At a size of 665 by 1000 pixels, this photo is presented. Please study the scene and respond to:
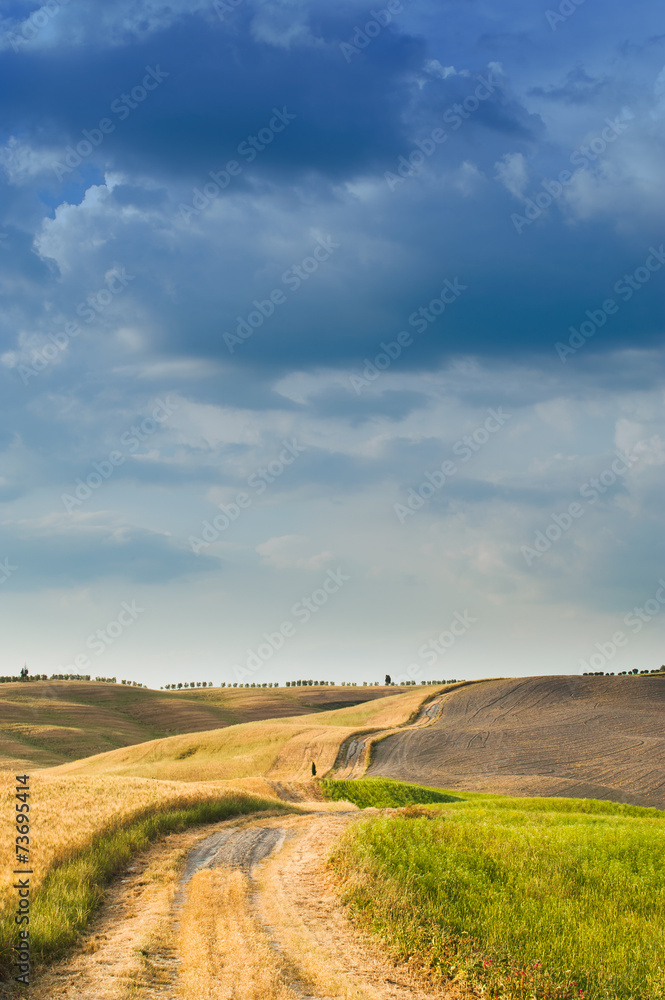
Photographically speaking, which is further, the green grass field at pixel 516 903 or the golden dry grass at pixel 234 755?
the golden dry grass at pixel 234 755

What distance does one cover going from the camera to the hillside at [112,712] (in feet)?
236

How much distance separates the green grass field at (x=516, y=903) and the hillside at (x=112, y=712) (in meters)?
53.0

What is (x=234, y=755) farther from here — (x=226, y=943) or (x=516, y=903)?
(x=226, y=943)

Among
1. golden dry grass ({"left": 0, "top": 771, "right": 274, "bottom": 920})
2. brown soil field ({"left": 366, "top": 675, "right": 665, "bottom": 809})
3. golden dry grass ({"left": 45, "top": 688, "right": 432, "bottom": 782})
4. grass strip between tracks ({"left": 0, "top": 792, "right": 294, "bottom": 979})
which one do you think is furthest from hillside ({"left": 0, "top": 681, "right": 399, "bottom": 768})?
grass strip between tracks ({"left": 0, "top": 792, "right": 294, "bottom": 979})

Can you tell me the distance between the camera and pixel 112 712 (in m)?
100

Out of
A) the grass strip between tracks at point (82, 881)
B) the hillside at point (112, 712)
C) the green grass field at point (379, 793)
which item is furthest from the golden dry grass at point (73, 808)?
the hillside at point (112, 712)

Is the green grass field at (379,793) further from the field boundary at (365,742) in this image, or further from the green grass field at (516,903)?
the green grass field at (516,903)

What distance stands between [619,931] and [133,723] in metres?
93.5

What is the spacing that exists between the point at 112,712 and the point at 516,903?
99.4 meters

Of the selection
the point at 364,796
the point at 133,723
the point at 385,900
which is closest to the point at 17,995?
the point at 385,900

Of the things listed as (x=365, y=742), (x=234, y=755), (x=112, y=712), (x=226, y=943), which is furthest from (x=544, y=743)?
(x=112, y=712)

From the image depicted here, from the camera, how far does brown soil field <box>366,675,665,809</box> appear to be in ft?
160

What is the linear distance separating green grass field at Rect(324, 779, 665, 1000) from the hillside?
174ft

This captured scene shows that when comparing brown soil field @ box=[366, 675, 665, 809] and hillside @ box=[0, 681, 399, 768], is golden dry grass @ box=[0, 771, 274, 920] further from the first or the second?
hillside @ box=[0, 681, 399, 768]
